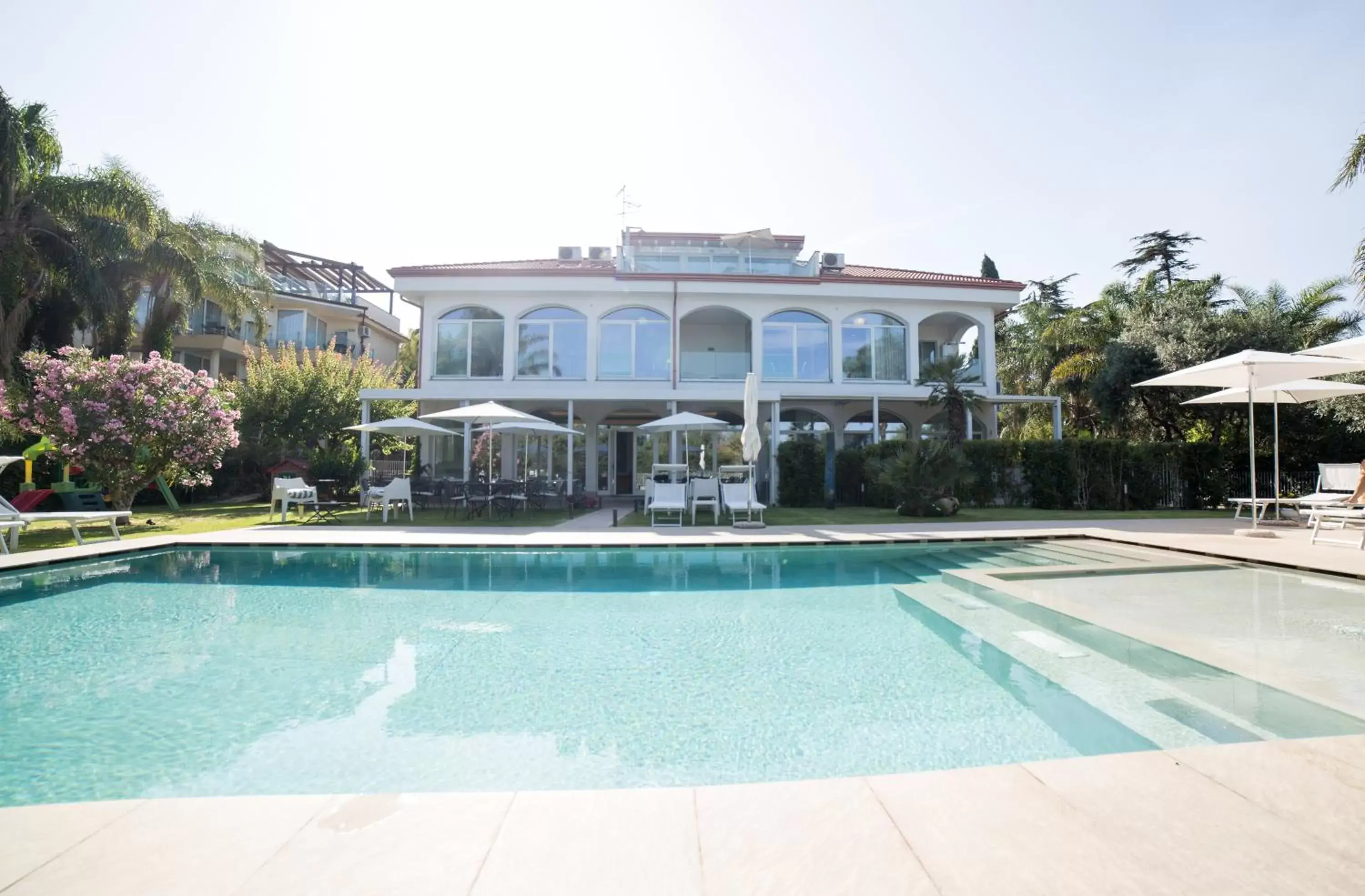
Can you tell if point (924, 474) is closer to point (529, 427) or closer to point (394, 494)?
point (529, 427)

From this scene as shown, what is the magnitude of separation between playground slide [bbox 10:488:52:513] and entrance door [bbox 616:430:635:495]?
529 inches

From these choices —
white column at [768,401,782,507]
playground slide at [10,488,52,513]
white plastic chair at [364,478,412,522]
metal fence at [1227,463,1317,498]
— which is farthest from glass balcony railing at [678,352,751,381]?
playground slide at [10,488,52,513]

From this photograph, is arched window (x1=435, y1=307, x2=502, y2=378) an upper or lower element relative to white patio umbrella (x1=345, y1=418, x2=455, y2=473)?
upper

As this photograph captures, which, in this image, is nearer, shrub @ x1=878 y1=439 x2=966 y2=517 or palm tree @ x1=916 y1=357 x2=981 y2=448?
shrub @ x1=878 y1=439 x2=966 y2=517

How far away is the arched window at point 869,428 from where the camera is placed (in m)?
20.6

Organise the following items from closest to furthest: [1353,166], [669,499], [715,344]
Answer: [1353,166] → [669,499] → [715,344]

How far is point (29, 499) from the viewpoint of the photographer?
12727 mm

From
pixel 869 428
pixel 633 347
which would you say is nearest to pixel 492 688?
pixel 633 347

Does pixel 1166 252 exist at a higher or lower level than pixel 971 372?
higher

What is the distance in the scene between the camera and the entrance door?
20875mm

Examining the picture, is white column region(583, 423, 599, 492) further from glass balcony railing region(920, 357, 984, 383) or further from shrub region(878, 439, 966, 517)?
glass balcony railing region(920, 357, 984, 383)

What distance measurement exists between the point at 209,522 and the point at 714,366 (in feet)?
42.2

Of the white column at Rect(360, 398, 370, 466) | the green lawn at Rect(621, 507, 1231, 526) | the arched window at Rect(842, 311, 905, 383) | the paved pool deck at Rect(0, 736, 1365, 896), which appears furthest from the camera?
the arched window at Rect(842, 311, 905, 383)

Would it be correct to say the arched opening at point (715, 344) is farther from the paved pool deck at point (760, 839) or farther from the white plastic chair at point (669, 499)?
the paved pool deck at point (760, 839)
